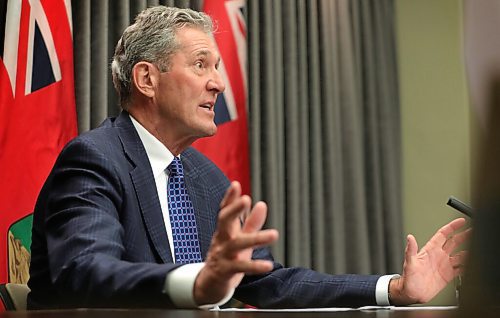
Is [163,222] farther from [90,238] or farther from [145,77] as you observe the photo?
[145,77]

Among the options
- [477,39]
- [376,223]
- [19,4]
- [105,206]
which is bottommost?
[376,223]

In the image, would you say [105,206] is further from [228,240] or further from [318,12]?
[318,12]

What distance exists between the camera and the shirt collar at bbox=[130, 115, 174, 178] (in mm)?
2168

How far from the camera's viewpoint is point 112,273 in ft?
4.72

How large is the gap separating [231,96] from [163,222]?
1.53 m

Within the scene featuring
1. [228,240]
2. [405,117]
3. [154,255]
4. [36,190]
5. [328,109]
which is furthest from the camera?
[405,117]

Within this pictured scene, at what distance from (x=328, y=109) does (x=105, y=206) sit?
2.26 m

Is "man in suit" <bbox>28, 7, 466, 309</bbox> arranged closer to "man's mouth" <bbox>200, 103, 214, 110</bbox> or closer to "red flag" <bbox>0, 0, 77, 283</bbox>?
"man's mouth" <bbox>200, 103, 214, 110</bbox>

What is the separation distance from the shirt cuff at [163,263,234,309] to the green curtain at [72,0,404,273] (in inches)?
80.4

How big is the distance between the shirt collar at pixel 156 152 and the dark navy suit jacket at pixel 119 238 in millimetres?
51

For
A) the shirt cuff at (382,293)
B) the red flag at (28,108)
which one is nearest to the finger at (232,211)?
the shirt cuff at (382,293)

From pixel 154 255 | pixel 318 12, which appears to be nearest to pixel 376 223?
pixel 318 12

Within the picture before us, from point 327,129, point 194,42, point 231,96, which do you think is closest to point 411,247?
point 194,42

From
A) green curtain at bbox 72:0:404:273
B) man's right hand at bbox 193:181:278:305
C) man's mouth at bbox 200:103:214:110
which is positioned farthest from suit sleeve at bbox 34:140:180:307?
green curtain at bbox 72:0:404:273
